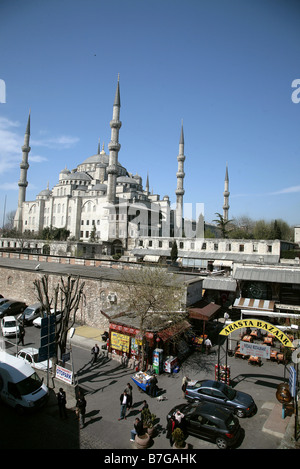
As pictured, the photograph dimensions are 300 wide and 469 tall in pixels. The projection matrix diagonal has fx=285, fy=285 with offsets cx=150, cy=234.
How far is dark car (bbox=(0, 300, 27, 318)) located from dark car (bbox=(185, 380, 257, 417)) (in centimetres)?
1416

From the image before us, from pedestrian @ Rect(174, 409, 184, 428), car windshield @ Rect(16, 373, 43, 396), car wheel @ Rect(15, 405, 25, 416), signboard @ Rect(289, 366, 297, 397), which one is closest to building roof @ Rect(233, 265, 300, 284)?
signboard @ Rect(289, 366, 297, 397)

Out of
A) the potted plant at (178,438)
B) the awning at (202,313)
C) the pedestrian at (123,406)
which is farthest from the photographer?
the awning at (202,313)

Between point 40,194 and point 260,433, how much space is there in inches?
3016

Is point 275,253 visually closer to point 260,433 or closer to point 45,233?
point 260,433

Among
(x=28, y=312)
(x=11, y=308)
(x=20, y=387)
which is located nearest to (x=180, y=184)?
(x=11, y=308)

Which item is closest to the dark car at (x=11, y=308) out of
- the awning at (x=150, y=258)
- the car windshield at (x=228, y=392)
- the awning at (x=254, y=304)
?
the awning at (x=254, y=304)

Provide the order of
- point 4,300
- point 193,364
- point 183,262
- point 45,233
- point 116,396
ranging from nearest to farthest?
1. point 116,396
2. point 193,364
3. point 4,300
4. point 183,262
5. point 45,233

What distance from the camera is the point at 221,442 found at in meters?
7.10

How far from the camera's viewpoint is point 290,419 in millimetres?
8086

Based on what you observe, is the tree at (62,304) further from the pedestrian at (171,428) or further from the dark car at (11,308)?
the dark car at (11,308)

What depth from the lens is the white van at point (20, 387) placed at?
8312mm

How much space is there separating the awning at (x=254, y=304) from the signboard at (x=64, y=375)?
10.7 meters

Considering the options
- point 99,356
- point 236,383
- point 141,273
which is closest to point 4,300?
point 99,356

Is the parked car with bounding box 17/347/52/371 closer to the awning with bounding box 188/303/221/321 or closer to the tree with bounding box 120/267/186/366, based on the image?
the tree with bounding box 120/267/186/366
